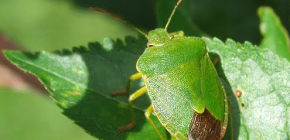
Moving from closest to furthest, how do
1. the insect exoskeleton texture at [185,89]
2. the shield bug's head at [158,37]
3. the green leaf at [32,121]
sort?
1. the insect exoskeleton texture at [185,89]
2. the shield bug's head at [158,37]
3. the green leaf at [32,121]

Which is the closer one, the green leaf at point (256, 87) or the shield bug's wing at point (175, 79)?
the green leaf at point (256, 87)

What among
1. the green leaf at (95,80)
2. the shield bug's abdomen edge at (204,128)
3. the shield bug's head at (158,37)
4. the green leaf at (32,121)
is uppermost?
the shield bug's head at (158,37)

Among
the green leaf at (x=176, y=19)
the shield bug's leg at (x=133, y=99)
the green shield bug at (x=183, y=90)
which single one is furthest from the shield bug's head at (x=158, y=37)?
the shield bug's leg at (x=133, y=99)

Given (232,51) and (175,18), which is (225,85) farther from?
(175,18)

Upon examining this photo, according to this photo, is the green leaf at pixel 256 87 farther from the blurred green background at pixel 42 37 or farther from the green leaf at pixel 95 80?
the blurred green background at pixel 42 37

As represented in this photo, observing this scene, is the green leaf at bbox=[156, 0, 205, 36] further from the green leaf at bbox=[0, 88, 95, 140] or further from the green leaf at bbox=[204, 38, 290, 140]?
the green leaf at bbox=[0, 88, 95, 140]

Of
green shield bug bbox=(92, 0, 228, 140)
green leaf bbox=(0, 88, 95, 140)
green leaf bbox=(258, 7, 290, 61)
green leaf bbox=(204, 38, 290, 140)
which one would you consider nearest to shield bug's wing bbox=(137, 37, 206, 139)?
green shield bug bbox=(92, 0, 228, 140)
